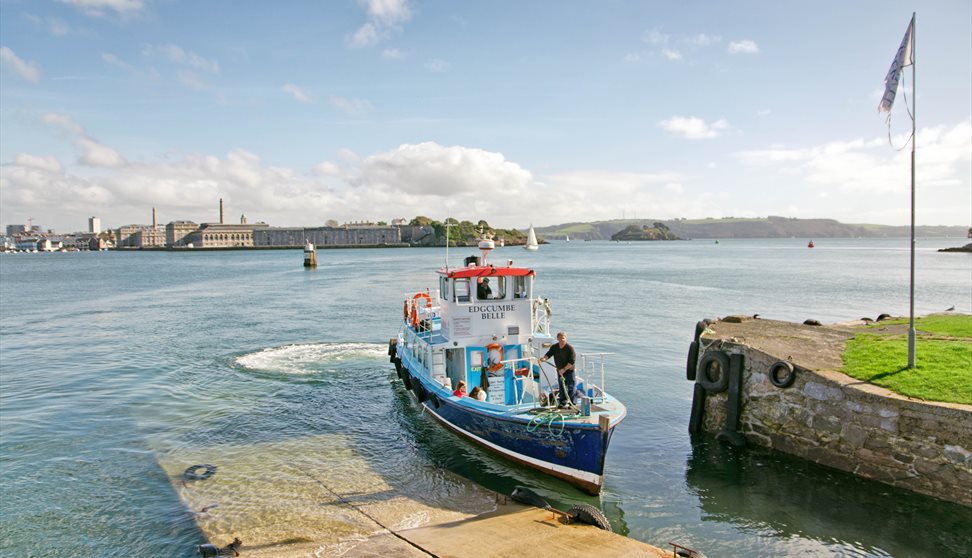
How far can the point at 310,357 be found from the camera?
28.6m

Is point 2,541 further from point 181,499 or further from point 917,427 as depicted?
point 917,427

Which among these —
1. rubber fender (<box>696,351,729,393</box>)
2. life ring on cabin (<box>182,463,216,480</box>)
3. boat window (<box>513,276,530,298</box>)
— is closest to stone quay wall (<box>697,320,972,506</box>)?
rubber fender (<box>696,351,729,393</box>)

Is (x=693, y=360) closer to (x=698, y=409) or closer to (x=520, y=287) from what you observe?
(x=698, y=409)

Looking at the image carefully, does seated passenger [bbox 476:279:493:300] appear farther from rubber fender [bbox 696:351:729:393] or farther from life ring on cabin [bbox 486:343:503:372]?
rubber fender [bbox 696:351:729:393]

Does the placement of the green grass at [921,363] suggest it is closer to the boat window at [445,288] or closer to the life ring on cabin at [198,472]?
the boat window at [445,288]

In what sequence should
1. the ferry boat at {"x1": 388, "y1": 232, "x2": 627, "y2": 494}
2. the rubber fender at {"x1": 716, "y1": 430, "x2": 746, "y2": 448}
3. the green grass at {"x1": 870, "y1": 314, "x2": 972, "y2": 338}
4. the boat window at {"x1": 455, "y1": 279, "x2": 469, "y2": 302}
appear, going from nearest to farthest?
the ferry boat at {"x1": 388, "y1": 232, "x2": 627, "y2": 494} < the rubber fender at {"x1": 716, "y1": 430, "x2": 746, "y2": 448} < the boat window at {"x1": 455, "y1": 279, "x2": 469, "y2": 302} < the green grass at {"x1": 870, "y1": 314, "x2": 972, "y2": 338}

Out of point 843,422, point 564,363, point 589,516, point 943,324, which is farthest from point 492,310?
point 943,324

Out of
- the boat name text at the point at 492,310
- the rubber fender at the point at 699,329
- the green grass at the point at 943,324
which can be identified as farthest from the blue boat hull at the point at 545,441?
the green grass at the point at 943,324

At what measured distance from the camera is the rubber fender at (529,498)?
37.8ft

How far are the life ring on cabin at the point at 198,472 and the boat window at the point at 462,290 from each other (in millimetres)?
8005

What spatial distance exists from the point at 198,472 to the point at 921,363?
59.0 feet

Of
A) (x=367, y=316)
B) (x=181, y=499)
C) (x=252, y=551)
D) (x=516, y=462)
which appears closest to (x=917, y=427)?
(x=516, y=462)

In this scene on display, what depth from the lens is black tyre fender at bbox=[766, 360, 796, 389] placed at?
13781mm

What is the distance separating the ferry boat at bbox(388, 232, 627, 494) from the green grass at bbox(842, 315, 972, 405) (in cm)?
601
